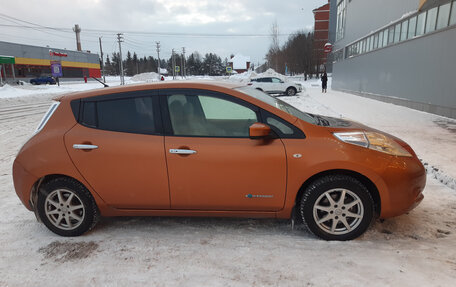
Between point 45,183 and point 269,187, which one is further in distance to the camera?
point 45,183

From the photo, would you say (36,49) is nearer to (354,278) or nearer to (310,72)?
(310,72)

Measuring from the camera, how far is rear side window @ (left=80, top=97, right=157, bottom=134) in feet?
10.8

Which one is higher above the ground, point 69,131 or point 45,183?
point 69,131

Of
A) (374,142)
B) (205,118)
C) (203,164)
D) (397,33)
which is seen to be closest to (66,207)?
(203,164)

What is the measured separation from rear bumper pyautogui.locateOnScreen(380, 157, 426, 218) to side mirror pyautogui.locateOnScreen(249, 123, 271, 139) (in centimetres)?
120

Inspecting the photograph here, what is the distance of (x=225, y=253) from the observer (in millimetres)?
3053

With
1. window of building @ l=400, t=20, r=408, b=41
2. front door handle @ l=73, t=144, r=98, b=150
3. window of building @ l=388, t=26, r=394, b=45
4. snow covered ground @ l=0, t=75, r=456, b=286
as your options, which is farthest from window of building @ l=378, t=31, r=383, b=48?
front door handle @ l=73, t=144, r=98, b=150

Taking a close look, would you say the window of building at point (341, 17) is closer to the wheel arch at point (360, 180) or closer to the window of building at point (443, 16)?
the window of building at point (443, 16)

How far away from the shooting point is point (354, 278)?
2625 mm

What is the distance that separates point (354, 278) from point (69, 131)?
312 centimetres

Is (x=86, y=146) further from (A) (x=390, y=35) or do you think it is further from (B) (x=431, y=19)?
(A) (x=390, y=35)

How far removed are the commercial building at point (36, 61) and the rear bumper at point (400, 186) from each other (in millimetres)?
53425

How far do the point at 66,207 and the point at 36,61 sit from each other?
223 feet

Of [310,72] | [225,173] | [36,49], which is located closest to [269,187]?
[225,173]
